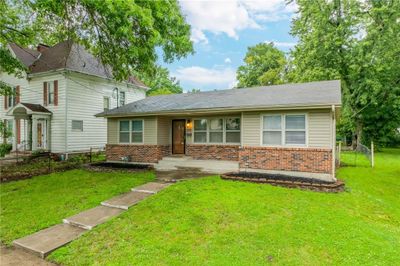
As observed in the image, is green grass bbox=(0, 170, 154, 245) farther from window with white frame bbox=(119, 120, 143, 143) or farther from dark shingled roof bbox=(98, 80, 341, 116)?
dark shingled roof bbox=(98, 80, 341, 116)

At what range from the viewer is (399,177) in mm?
11141

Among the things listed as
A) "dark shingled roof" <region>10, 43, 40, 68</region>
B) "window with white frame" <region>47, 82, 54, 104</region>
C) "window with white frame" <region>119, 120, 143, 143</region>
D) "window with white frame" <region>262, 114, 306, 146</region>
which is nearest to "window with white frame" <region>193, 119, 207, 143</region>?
"window with white frame" <region>119, 120, 143, 143</region>

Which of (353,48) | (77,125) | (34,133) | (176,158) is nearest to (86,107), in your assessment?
(77,125)

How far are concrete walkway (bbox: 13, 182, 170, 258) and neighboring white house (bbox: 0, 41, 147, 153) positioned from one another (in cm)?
1044

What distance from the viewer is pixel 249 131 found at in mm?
10023

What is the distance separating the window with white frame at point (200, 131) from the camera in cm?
1232

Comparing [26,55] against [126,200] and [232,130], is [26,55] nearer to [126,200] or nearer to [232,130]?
[232,130]

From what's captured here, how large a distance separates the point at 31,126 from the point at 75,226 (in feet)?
46.8

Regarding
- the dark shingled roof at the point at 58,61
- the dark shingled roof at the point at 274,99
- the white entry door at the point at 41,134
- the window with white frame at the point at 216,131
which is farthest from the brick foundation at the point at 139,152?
the white entry door at the point at 41,134

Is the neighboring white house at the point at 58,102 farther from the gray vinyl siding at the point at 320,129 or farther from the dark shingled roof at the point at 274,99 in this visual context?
the gray vinyl siding at the point at 320,129

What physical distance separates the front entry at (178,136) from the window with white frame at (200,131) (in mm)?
910

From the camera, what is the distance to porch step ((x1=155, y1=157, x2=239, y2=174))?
35.3ft

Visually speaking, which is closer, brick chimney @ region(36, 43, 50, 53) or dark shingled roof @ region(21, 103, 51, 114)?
dark shingled roof @ region(21, 103, 51, 114)

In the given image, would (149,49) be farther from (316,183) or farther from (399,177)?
(399,177)
